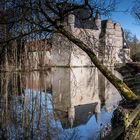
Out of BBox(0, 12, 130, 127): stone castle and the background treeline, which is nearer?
BBox(0, 12, 130, 127): stone castle

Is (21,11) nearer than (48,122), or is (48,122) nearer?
(48,122)

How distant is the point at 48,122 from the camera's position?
787 cm

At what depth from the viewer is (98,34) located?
39531 millimetres

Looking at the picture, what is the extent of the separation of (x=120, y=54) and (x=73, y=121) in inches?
1387

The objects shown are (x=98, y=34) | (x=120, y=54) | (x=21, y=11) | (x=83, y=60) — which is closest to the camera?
(x=21, y=11)

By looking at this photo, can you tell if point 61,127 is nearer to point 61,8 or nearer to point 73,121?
→ point 73,121

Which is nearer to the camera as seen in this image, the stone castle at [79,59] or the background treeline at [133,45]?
the stone castle at [79,59]

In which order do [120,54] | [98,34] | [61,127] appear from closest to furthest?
[61,127], [98,34], [120,54]

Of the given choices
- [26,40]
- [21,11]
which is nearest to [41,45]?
[26,40]

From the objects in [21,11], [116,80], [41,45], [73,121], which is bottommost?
[73,121]

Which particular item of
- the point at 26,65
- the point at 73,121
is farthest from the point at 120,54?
the point at 73,121

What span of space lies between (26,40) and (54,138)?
6368 mm

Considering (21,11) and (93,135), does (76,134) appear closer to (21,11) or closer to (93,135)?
(93,135)

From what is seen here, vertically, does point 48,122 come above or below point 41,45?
below
